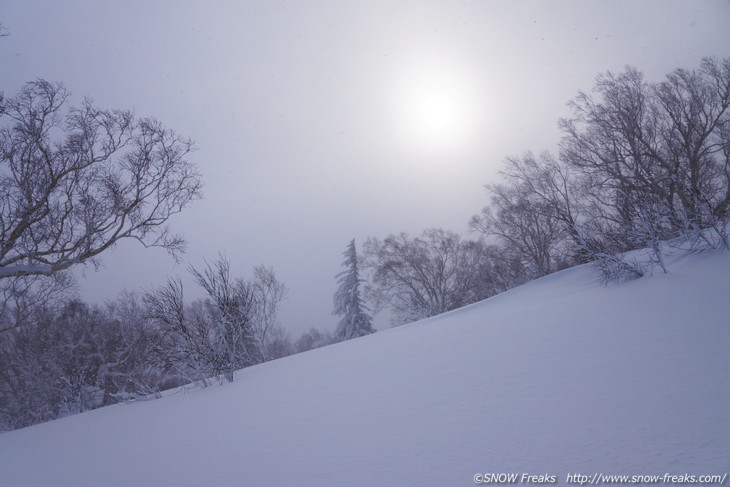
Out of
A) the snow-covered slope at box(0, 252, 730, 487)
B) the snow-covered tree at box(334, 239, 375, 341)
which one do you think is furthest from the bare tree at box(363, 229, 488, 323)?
the snow-covered slope at box(0, 252, 730, 487)

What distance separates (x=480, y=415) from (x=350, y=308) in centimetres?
2065

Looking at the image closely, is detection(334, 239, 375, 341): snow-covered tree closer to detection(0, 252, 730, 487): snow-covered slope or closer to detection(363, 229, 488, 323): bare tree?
detection(363, 229, 488, 323): bare tree

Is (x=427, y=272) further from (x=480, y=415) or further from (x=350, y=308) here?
(x=480, y=415)

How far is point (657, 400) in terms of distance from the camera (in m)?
2.18

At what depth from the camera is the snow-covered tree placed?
22.2 metres

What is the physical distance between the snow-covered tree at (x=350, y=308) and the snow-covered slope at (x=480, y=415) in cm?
1701

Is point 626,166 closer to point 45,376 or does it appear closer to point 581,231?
point 581,231

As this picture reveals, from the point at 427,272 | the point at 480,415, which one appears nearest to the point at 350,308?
the point at 427,272

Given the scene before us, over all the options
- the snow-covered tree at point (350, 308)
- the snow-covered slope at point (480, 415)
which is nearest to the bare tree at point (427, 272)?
the snow-covered tree at point (350, 308)

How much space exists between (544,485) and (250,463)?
2.20 meters

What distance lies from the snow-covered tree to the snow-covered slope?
17.0 metres

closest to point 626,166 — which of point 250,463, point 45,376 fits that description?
point 250,463

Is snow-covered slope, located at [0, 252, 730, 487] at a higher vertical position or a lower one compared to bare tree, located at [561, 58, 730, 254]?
lower

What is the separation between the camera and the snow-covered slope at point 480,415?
1.87 meters
